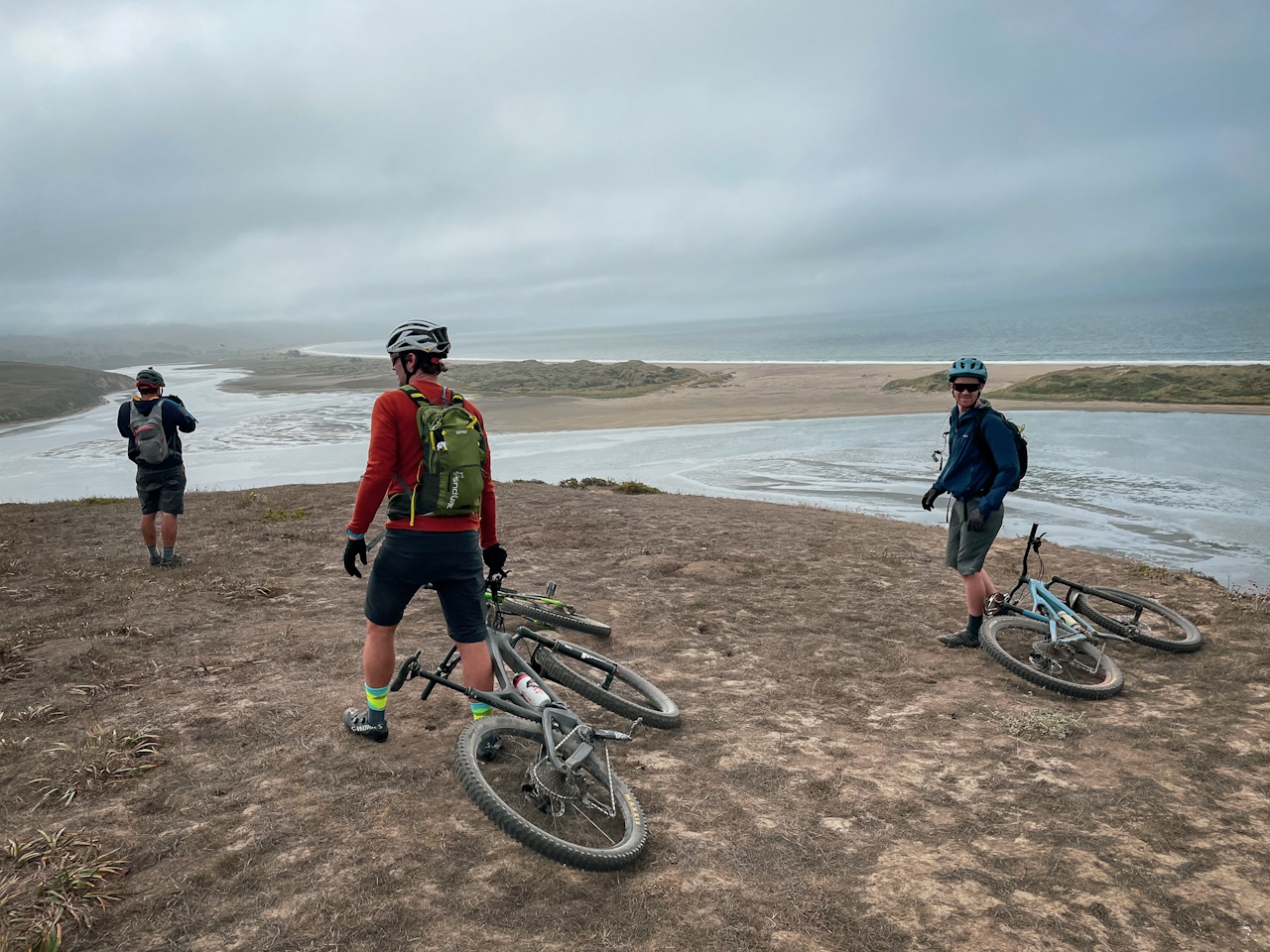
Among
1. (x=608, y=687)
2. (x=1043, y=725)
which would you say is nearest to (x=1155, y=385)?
(x=1043, y=725)

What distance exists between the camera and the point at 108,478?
2439 centimetres

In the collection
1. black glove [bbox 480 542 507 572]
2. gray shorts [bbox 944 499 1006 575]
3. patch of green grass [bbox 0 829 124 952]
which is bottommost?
patch of green grass [bbox 0 829 124 952]

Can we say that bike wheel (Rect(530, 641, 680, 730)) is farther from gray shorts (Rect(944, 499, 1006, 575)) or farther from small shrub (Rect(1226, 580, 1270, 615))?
small shrub (Rect(1226, 580, 1270, 615))

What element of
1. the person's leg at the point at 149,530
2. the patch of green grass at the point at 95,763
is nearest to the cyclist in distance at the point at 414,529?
the patch of green grass at the point at 95,763

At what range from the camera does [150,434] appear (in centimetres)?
938

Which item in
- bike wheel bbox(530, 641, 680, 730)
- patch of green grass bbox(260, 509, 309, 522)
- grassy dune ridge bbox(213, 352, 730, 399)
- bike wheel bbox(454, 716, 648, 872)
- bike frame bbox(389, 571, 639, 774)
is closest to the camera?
bike wheel bbox(454, 716, 648, 872)

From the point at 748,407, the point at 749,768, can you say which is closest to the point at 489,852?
the point at 749,768

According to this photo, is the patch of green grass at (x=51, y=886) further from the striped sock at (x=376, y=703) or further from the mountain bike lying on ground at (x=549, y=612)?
the mountain bike lying on ground at (x=549, y=612)

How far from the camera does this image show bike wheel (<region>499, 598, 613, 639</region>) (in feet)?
23.4

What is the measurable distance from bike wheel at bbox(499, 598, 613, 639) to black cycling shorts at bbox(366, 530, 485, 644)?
2.33 metres

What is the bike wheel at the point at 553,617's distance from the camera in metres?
→ 7.12

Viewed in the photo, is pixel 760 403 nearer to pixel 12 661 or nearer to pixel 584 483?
pixel 584 483

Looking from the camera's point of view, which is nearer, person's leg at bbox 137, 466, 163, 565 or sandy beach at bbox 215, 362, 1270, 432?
person's leg at bbox 137, 466, 163, 565

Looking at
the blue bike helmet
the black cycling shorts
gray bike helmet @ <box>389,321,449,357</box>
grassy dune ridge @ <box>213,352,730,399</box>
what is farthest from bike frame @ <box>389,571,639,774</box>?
grassy dune ridge @ <box>213,352,730,399</box>
